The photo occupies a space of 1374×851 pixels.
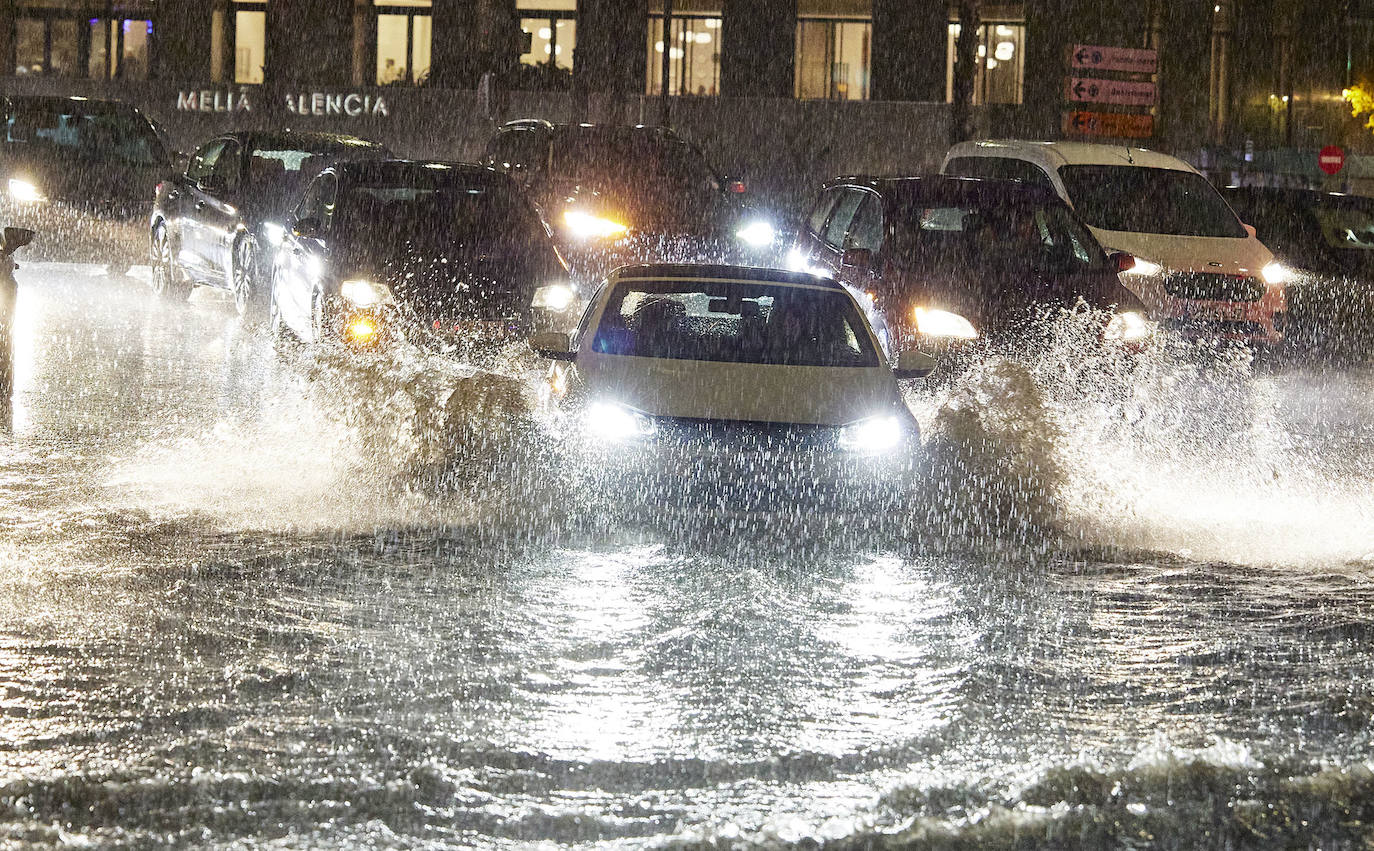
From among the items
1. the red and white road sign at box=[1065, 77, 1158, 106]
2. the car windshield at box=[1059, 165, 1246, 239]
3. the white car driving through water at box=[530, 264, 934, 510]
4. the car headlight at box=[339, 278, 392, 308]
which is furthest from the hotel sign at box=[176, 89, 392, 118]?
the white car driving through water at box=[530, 264, 934, 510]

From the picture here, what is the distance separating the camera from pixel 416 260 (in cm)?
1348

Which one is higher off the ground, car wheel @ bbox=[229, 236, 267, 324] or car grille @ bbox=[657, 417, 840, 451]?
car wheel @ bbox=[229, 236, 267, 324]

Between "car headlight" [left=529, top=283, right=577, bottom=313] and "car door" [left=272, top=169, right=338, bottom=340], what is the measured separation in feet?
4.77

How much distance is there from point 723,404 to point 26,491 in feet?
10.8

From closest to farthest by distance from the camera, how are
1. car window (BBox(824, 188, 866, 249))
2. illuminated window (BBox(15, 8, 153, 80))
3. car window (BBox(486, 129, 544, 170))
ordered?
car window (BBox(824, 188, 866, 249)), car window (BBox(486, 129, 544, 170)), illuminated window (BBox(15, 8, 153, 80))

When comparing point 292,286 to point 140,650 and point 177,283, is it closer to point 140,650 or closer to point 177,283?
point 177,283

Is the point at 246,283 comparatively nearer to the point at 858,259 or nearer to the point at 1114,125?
the point at 858,259

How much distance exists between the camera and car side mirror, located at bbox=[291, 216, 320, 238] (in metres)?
13.8

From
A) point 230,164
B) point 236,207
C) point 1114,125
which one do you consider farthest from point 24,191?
point 1114,125

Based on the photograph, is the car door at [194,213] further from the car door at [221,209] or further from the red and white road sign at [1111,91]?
the red and white road sign at [1111,91]

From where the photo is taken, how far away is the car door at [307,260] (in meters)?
13.5

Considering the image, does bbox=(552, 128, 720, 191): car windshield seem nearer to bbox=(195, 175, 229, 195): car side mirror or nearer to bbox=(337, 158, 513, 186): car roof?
bbox=(195, 175, 229, 195): car side mirror

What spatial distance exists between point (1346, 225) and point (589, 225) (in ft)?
23.2

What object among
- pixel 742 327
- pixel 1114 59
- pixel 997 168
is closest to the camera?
pixel 742 327
